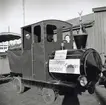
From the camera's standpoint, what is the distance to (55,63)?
4.68 m

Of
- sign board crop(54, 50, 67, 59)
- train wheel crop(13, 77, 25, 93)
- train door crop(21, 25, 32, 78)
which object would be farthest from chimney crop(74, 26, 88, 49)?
train wheel crop(13, 77, 25, 93)

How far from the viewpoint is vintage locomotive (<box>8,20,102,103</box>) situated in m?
4.29

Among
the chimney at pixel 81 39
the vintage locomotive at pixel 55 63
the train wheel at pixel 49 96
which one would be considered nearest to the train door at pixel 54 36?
the vintage locomotive at pixel 55 63

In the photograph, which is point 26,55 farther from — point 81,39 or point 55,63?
point 81,39

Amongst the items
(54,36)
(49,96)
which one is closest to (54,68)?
(49,96)

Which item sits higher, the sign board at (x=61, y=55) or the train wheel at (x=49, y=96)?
the sign board at (x=61, y=55)

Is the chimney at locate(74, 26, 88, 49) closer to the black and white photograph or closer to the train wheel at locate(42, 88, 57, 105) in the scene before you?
the black and white photograph

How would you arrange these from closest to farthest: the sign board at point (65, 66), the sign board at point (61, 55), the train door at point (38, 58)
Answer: the sign board at point (65, 66) → the sign board at point (61, 55) → the train door at point (38, 58)

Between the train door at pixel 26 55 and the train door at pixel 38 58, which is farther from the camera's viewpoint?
the train door at pixel 26 55

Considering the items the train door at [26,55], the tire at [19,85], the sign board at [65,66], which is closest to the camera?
the sign board at [65,66]

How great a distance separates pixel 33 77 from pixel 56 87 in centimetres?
102

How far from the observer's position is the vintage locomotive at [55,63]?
4289mm

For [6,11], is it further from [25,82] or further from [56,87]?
[56,87]

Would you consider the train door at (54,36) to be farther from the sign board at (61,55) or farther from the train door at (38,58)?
the sign board at (61,55)
